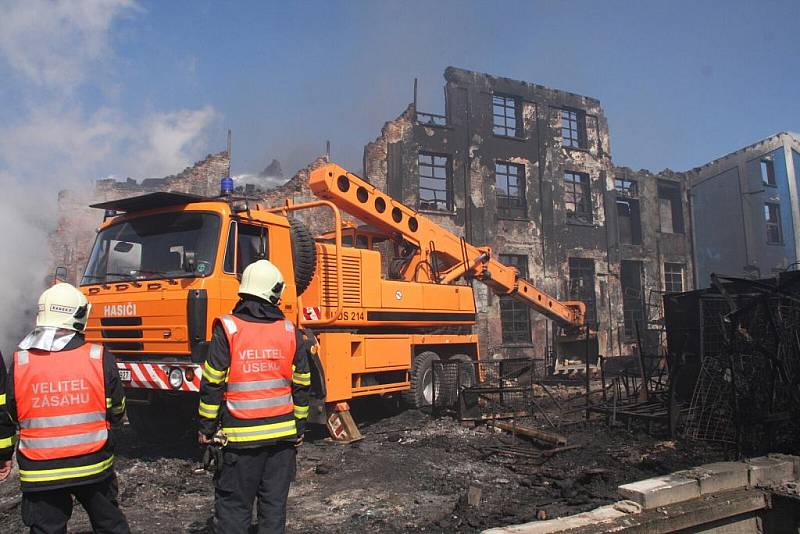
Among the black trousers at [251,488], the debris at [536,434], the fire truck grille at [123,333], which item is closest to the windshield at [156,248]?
the fire truck grille at [123,333]

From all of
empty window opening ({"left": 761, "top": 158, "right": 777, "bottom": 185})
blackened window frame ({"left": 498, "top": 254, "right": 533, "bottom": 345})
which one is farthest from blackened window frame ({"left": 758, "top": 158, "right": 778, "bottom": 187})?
blackened window frame ({"left": 498, "top": 254, "right": 533, "bottom": 345})

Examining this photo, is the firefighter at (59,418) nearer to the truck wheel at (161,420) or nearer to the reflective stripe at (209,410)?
the reflective stripe at (209,410)

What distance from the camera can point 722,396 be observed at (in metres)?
7.35

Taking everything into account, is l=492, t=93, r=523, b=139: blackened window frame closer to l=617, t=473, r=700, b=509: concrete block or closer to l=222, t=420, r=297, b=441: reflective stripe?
l=617, t=473, r=700, b=509: concrete block

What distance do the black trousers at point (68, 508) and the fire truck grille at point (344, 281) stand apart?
4610 mm

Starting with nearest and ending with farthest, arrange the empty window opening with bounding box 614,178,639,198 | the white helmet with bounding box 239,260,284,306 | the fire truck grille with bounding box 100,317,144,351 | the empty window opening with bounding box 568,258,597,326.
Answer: the white helmet with bounding box 239,260,284,306 → the fire truck grille with bounding box 100,317,144,351 → the empty window opening with bounding box 568,258,597,326 → the empty window opening with bounding box 614,178,639,198

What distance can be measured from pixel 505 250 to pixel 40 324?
18.4m

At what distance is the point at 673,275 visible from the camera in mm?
24734

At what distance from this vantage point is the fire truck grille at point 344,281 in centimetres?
781

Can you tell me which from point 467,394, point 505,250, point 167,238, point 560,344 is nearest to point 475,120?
point 505,250

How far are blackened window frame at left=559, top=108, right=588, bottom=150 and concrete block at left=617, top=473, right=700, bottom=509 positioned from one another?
19872 millimetres

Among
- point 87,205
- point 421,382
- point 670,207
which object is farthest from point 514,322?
point 87,205

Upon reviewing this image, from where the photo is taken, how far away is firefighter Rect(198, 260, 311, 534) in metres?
3.37

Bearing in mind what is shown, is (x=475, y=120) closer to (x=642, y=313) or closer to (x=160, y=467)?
(x=642, y=313)
